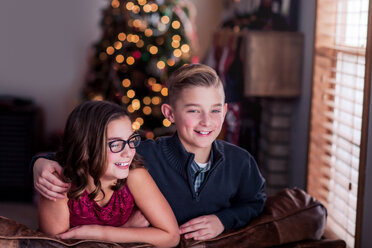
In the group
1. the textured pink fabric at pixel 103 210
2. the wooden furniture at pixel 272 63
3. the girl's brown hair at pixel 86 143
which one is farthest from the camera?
the wooden furniture at pixel 272 63

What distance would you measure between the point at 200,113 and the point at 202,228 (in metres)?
0.39

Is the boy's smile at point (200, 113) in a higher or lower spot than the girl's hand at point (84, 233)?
higher

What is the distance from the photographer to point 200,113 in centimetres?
180

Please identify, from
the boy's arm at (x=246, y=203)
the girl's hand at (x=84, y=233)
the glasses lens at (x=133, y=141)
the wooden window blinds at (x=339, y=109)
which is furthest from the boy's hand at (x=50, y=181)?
the wooden window blinds at (x=339, y=109)

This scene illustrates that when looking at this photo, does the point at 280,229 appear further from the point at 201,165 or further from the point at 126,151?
the point at 126,151

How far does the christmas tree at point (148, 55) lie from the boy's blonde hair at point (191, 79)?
7.17ft

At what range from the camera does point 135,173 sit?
170 cm

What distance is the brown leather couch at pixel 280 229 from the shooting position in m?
1.71

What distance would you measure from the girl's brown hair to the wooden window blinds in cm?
125

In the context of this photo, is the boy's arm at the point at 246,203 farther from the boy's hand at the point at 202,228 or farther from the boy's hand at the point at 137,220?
the boy's hand at the point at 137,220

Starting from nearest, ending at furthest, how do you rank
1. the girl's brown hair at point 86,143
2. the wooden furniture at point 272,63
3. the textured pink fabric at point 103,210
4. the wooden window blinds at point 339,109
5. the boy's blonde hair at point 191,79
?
the girl's brown hair at point 86,143, the textured pink fabric at point 103,210, the boy's blonde hair at point 191,79, the wooden window blinds at point 339,109, the wooden furniture at point 272,63

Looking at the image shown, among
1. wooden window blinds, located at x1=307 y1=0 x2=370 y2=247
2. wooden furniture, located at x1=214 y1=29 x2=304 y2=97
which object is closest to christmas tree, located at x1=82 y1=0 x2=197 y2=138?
wooden furniture, located at x1=214 y1=29 x2=304 y2=97

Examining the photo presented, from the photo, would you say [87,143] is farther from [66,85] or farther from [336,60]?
[66,85]

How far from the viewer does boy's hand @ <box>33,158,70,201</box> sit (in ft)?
5.28
